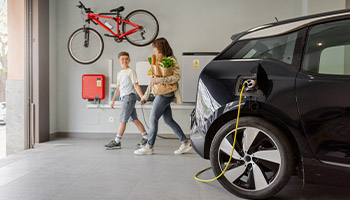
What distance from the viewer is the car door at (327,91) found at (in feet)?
6.90

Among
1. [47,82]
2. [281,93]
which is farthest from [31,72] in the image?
[281,93]

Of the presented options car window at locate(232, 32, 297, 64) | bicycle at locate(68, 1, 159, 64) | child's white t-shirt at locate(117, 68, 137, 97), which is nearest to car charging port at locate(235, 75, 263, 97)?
car window at locate(232, 32, 297, 64)

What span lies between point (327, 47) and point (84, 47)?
15.5 feet

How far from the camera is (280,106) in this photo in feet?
7.59

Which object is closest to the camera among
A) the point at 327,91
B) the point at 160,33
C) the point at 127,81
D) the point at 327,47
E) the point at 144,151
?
the point at 327,91

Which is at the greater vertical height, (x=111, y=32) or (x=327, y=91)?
(x=111, y=32)

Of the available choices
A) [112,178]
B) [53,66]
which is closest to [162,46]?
[112,178]

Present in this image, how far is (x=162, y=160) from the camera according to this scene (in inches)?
157

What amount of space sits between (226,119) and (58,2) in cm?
483

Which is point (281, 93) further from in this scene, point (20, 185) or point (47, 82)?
point (47, 82)

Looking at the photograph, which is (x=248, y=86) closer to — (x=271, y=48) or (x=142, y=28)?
(x=271, y=48)

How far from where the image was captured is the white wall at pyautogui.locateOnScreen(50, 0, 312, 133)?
571 cm

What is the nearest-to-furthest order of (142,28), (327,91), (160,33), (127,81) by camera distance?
(327,91) → (127,81) → (142,28) → (160,33)

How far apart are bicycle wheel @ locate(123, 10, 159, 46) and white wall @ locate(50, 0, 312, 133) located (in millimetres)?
136
